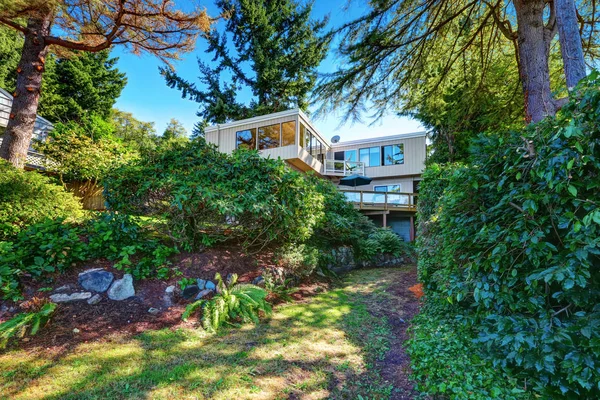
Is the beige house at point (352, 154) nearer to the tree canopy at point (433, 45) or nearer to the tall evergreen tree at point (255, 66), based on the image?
the tall evergreen tree at point (255, 66)

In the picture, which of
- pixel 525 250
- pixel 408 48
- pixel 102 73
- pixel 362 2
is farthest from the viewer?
pixel 102 73

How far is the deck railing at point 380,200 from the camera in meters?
12.6

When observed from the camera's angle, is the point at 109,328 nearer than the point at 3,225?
Yes

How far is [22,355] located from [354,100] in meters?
6.62

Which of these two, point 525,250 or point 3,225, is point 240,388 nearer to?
point 525,250

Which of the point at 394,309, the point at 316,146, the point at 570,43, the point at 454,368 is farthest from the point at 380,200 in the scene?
the point at 454,368

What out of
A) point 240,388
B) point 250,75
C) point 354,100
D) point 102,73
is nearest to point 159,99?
point 250,75

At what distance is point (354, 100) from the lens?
20.8 feet

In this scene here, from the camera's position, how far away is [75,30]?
7164 millimetres

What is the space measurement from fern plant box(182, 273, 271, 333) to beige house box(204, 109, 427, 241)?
8503 mm

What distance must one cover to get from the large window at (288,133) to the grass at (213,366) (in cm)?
1083

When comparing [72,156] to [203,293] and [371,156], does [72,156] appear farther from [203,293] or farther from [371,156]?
[371,156]

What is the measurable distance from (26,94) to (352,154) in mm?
15650

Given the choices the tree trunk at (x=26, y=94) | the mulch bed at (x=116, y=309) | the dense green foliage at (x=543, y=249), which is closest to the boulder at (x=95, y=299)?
the mulch bed at (x=116, y=309)
